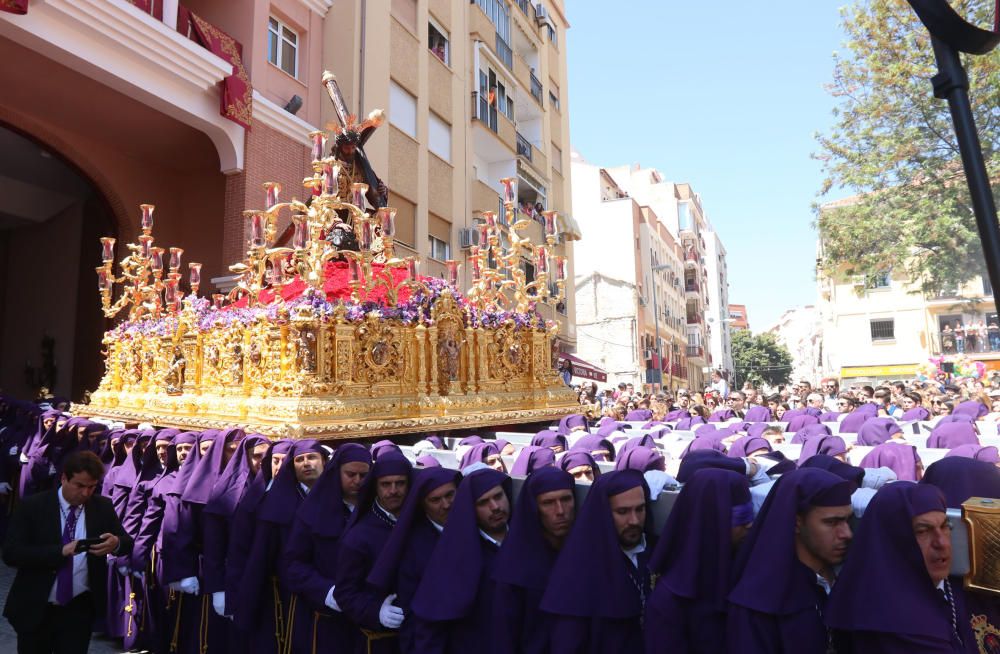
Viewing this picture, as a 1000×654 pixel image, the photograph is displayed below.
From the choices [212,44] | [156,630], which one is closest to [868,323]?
[212,44]

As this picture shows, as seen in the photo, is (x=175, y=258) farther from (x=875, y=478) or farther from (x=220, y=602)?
(x=875, y=478)

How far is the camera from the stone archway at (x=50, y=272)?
46.8 feet

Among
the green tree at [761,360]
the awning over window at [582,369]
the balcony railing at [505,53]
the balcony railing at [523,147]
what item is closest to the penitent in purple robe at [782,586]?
the awning over window at [582,369]

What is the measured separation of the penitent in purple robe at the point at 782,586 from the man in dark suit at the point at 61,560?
3.38 metres

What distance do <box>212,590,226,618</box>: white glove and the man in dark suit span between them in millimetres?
652

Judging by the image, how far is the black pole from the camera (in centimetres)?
137

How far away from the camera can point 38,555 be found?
12.1ft

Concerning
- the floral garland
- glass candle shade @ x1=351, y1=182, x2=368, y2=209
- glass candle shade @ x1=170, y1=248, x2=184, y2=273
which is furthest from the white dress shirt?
glass candle shade @ x1=170, y1=248, x2=184, y2=273

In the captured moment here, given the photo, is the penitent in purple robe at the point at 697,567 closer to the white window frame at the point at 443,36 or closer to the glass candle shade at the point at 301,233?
the glass candle shade at the point at 301,233

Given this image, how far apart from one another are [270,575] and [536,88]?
2226 cm

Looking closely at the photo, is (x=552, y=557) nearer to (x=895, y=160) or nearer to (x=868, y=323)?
(x=895, y=160)

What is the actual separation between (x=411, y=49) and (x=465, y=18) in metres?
3.59

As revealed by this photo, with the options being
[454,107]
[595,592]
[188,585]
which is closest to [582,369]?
[454,107]

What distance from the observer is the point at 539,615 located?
2955mm
